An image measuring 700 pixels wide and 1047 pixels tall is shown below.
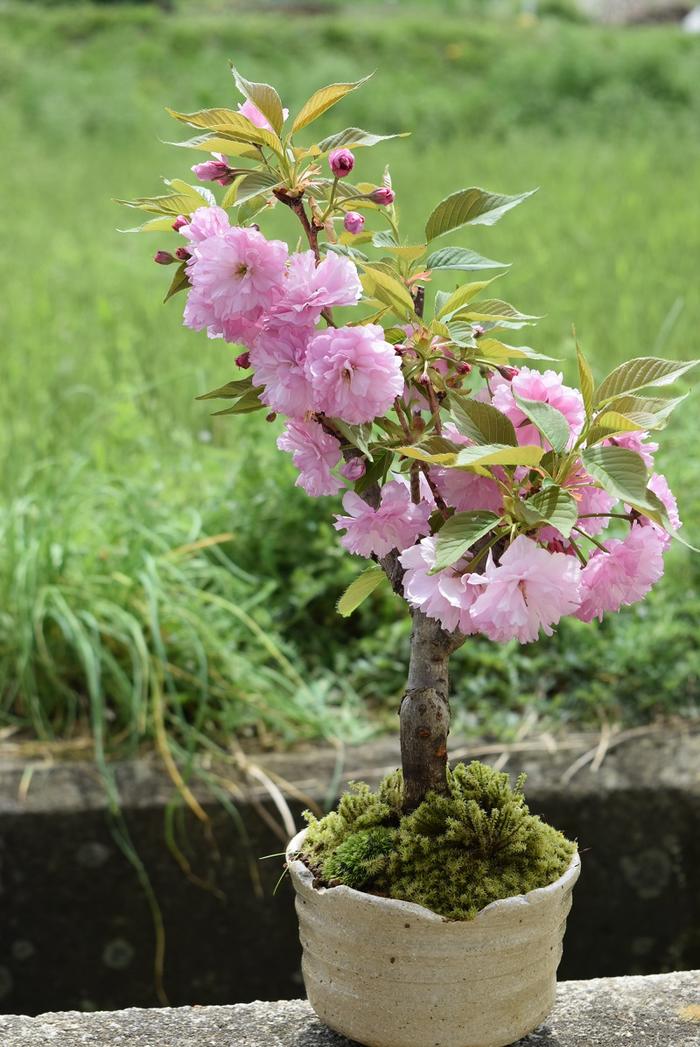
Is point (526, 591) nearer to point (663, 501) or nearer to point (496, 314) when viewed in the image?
point (663, 501)

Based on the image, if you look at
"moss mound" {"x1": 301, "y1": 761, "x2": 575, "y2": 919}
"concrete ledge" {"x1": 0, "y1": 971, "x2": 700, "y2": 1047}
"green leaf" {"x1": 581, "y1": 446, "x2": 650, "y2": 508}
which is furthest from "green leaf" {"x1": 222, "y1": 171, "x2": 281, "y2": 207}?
"concrete ledge" {"x1": 0, "y1": 971, "x2": 700, "y2": 1047}

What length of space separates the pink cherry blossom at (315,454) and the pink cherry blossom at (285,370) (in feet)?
0.14

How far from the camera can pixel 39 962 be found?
1942 millimetres

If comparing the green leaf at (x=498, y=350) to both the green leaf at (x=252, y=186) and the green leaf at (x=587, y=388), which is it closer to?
the green leaf at (x=587, y=388)

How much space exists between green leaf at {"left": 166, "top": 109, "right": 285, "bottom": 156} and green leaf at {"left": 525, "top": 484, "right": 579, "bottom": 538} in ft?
1.13

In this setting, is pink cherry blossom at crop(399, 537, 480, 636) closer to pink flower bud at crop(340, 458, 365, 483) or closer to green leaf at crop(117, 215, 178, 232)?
pink flower bud at crop(340, 458, 365, 483)

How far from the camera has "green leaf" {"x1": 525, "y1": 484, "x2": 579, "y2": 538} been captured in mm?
1017

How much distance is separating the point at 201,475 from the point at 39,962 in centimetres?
108

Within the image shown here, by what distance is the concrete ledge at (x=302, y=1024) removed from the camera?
Result: 4.20ft

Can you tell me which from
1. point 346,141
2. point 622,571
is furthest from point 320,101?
point 622,571

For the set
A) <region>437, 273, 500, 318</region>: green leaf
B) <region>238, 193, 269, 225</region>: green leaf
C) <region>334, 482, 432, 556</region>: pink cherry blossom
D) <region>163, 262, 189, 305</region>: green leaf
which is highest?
<region>238, 193, 269, 225</region>: green leaf

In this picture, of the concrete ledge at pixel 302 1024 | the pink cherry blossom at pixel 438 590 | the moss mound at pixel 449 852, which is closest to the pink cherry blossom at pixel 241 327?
the pink cherry blossom at pixel 438 590

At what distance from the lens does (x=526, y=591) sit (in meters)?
1.00

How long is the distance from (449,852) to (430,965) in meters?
0.10
